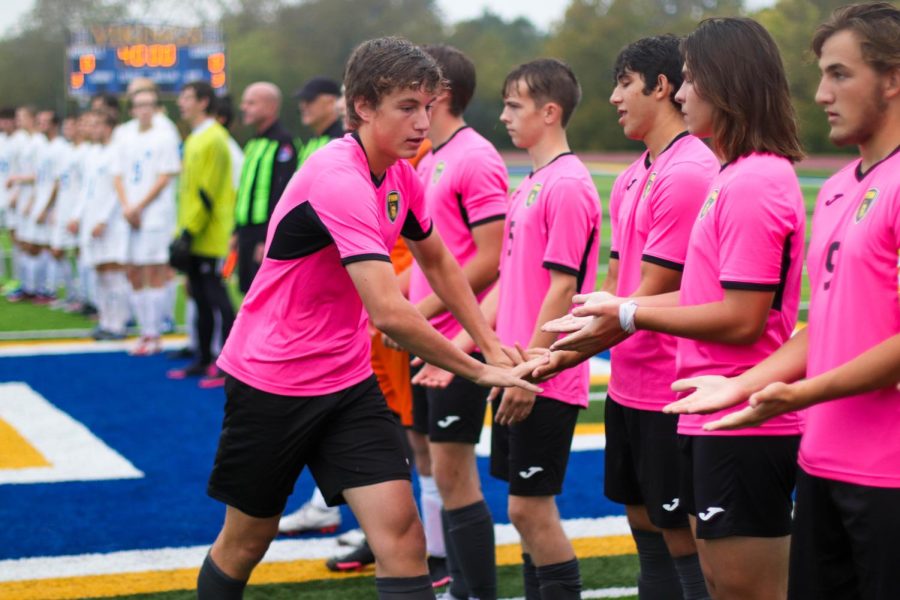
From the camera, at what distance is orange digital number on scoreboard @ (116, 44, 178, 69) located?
2373 cm

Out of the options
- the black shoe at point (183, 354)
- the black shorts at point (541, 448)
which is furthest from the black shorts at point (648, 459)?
the black shoe at point (183, 354)

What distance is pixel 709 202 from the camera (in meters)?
3.21

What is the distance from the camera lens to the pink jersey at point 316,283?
11.8 ft

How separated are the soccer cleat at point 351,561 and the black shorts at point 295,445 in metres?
1.47

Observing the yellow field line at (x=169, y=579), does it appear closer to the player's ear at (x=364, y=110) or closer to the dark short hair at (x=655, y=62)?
the player's ear at (x=364, y=110)

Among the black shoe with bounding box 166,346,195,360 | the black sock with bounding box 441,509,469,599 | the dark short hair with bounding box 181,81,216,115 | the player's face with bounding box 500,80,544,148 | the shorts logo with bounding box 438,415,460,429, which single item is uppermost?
the player's face with bounding box 500,80,544,148

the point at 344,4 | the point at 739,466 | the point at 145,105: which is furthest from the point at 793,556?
the point at 344,4

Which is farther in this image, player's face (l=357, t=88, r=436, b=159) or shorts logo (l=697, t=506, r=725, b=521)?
player's face (l=357, t=88, r=436, b=159)

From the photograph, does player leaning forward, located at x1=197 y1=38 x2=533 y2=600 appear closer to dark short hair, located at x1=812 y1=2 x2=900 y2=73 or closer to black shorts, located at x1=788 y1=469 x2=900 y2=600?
black shorts, located at x1=788 y1=469 x2=900 y2=600

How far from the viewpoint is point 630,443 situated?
12.6 ft

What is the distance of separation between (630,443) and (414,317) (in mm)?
830

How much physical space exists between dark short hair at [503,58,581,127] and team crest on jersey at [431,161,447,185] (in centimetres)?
51

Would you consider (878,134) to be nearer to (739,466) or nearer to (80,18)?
(739,466)

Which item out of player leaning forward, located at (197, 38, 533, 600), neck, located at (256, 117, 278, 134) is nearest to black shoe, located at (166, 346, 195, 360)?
neck, located at (256, 117, 278, 134)
